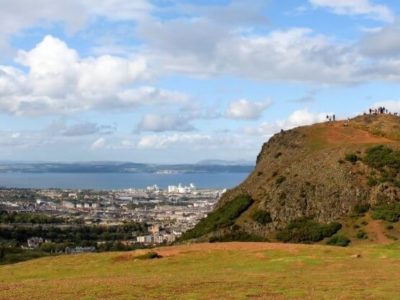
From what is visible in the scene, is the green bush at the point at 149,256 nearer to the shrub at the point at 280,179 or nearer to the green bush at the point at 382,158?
the shrub at the point at 280,179

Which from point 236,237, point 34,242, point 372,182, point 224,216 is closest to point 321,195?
point 372,182

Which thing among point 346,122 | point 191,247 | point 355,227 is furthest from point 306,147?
point 191,247

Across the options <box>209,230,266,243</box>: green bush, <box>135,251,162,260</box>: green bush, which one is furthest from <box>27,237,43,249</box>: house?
<box>135,251,162,260</box>: green bush

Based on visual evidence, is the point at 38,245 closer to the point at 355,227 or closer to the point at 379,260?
the point at 355,227

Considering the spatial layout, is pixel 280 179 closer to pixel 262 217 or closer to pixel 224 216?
pixel 262 217

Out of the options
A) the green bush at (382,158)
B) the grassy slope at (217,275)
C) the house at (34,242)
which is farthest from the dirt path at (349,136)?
the house at (34,242)
